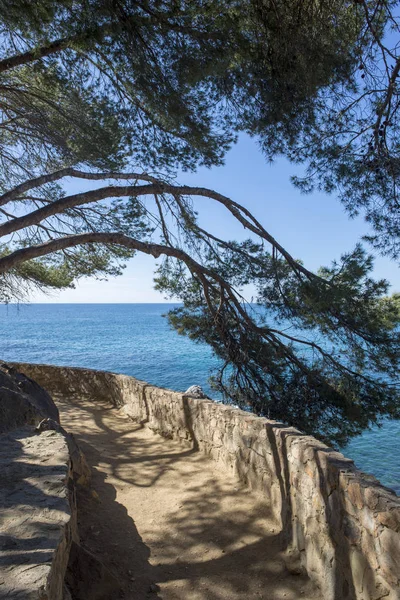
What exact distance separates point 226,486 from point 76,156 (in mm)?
5066

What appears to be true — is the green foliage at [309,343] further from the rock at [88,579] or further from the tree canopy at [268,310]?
the rock at [88,579]

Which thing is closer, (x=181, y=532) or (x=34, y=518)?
(x=34, y=518)

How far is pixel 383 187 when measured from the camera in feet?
16.9

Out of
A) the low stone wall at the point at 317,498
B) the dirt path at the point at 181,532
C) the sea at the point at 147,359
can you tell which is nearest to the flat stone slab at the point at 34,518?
the dirt path at the point at 181,532

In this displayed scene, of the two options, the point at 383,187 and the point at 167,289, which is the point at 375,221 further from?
the point at 167,289

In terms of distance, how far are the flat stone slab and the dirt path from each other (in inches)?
41.4

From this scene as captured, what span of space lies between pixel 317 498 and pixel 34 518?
212 centimetres

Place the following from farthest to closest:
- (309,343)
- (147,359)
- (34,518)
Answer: (147,359) < (309,343) < (34,518)

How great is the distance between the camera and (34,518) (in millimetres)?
2402

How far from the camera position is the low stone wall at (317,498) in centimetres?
271

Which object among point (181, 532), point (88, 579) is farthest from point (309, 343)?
point (88, 579)

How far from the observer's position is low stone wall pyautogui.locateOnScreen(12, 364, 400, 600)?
8.87 feet

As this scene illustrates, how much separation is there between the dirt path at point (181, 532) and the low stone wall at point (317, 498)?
0.21 metres

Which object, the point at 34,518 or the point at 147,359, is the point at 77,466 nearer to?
the point at 34,518
